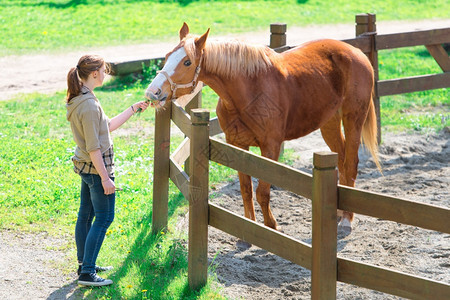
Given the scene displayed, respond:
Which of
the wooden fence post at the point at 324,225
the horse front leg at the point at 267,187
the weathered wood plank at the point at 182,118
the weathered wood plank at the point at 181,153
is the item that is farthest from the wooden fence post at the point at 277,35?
the wooden fence post at the point at 324,225

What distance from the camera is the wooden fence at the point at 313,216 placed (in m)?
3.10

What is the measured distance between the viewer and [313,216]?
10.9 ft

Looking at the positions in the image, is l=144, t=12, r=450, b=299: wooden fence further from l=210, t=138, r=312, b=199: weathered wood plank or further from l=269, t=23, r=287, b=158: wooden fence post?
l=269, t=23, r=287, b=158: wooden fence post

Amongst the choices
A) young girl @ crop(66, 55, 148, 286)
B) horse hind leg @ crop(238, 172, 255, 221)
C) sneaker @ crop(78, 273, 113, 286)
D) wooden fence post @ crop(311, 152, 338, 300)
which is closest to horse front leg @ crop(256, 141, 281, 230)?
horse hind leg @ crop(238, 172, 255, 221)

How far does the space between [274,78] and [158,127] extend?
1.10m

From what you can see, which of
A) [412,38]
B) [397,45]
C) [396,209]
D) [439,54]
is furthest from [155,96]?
[439,54]

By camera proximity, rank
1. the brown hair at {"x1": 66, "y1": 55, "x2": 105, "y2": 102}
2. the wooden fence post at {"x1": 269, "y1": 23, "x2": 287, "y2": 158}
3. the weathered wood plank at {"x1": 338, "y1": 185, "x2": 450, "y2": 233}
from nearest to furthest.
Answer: the weathered wood plank at {"x1": 338, "y1": 185, "x2": 450, "y2": 233}, the brown hair at {"x1": 66, "y1": 55, "x2": 105, "y2": 102}, the wooden fence post at {"x1": 269, "y1": 23, "x2": 287, "y2": 158}

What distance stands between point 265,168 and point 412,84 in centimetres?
536

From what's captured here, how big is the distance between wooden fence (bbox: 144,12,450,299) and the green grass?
10144mm

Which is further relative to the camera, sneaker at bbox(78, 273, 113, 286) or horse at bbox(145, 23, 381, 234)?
horse at bbox(145, 23, 381, 234)

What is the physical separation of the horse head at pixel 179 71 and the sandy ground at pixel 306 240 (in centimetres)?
144

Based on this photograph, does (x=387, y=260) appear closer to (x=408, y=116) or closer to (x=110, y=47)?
(x=408, y=116)

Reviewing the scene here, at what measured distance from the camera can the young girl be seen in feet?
14.0

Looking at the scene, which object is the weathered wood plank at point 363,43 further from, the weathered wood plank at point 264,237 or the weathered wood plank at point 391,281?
the weathered wood plank at point 391,281
